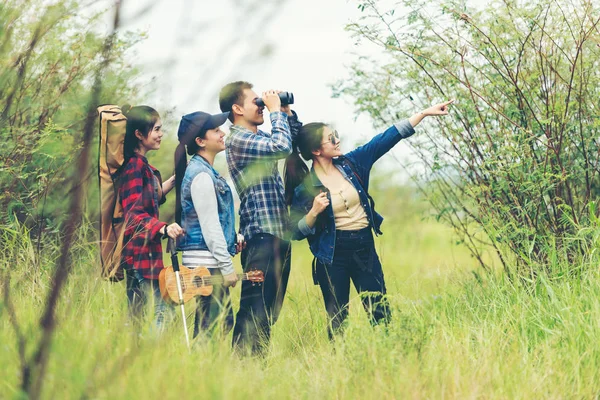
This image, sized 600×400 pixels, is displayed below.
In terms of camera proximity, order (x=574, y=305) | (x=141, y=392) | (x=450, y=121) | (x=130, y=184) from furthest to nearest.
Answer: (x=450, y=121) < (x=574, y=305) < (x=130, y=184) < (x=141, y=392)

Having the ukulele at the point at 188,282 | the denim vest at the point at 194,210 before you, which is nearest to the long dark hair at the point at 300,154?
the denim vest at the point at 194,210

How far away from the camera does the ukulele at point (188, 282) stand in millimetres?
3801

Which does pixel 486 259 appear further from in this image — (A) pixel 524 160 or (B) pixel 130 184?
(B) pixel 130 184

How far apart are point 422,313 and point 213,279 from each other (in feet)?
3.95

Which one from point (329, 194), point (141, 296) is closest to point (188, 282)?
point (141, 296)

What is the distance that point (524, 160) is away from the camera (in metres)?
4.89

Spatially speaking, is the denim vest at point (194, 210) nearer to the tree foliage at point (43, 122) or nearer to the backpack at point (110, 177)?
the backpack at point (110, 177)

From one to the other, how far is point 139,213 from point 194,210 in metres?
0.30

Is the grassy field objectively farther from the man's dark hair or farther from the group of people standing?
the man's dark hair

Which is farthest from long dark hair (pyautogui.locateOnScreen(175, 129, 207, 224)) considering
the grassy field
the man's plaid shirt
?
the grassy field

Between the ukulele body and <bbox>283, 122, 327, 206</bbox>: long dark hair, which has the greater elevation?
<bbox>283, 122, 327, 206</bbox>: long dark hair

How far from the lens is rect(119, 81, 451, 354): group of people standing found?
3.95 meters

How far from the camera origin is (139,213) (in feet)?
12.7

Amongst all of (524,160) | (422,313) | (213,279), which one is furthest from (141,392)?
(524,160)
